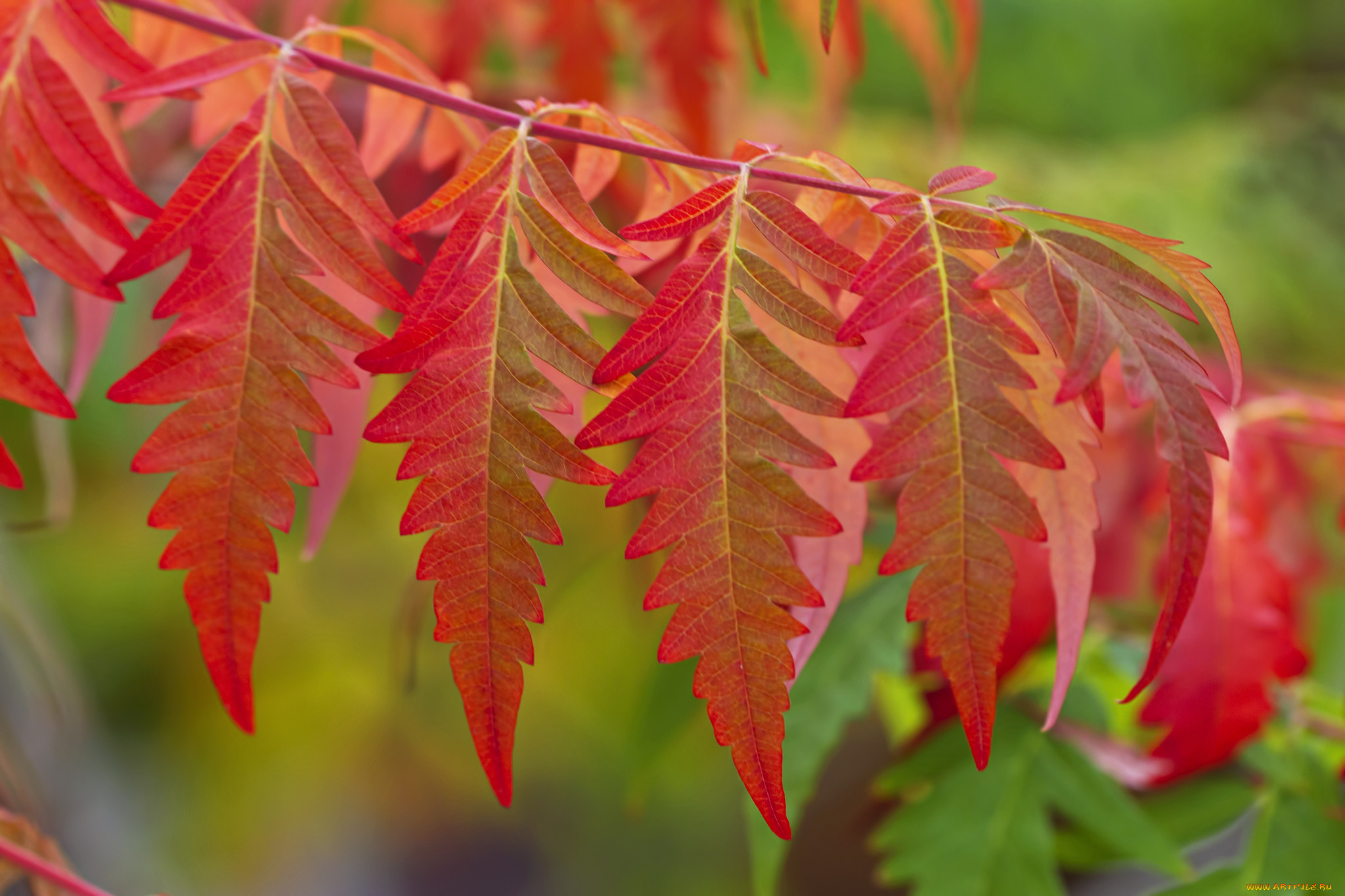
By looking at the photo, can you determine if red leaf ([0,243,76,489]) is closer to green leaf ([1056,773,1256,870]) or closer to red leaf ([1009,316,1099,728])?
red leaf ([1009,316,1099,728])

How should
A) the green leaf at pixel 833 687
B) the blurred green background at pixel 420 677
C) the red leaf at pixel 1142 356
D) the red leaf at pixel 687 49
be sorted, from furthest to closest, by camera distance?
1. the blurred green background at pixel 420 677
2. the red leaf at pixel 687 49
3. the green leaf at pixel 833 687
4. the red leaf at pixel 1142 356

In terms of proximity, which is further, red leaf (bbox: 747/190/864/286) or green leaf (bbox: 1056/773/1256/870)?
green leaf (bbox: 1056/773/1256/870)

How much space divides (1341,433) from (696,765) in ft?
2.89

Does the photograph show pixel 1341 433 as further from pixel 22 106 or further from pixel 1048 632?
pixel 22 106

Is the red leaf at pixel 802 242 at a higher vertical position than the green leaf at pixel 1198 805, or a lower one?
higher

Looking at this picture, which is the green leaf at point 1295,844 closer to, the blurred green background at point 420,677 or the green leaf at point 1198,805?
the green leaf at point 1198,805

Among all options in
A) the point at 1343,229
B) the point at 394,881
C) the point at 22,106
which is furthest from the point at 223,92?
the point at 1343,229

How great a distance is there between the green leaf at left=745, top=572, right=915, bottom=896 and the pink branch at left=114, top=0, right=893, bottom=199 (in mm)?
211

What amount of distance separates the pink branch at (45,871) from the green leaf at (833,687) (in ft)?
0.63

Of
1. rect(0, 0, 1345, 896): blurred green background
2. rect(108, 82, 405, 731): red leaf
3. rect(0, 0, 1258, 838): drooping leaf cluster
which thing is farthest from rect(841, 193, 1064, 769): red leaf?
rect(0, 0, 1345, 896): blurred green background

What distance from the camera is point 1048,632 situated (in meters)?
0.42

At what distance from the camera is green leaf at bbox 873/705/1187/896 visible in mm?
327

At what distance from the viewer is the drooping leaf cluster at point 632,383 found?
0.17m

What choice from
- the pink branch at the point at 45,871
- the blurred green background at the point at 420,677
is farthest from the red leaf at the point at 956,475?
the blurred green background at the point at 420,677
